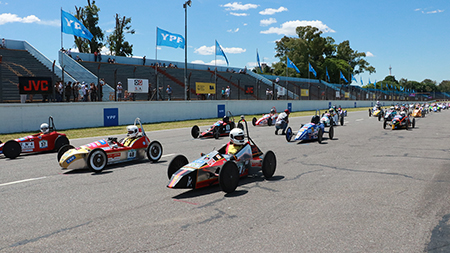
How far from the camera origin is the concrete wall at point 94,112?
57.2ft

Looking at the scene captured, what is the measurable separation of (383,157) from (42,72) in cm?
2884

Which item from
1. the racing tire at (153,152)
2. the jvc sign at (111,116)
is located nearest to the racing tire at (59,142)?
the racing tire at (153,152)

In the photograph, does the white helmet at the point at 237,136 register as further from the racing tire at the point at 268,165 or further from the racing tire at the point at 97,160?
the racing tire at the point at 97,160

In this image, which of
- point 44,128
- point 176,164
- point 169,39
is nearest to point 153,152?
point 176,164

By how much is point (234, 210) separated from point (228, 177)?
2.98 ft

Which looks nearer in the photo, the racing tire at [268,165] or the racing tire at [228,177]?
the racing tire at [228,177]

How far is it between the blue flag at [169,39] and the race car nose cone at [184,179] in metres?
25.3

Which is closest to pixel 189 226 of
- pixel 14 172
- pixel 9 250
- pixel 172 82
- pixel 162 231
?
pixel 162 231

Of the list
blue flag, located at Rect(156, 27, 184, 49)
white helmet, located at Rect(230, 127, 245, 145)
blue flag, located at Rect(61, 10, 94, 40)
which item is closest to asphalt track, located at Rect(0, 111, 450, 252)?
white helmet, located at Rect(230, 127, 245, 145)

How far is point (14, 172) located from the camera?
27.1ft

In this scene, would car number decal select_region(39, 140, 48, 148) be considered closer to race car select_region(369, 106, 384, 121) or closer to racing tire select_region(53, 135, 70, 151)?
racing tire select_region(53, 135, 70, 151)

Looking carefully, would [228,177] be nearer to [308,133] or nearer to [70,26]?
[308,133]

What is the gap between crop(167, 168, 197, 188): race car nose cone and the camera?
5992mm

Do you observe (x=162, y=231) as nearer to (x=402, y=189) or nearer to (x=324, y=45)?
(x=402, y=189)
